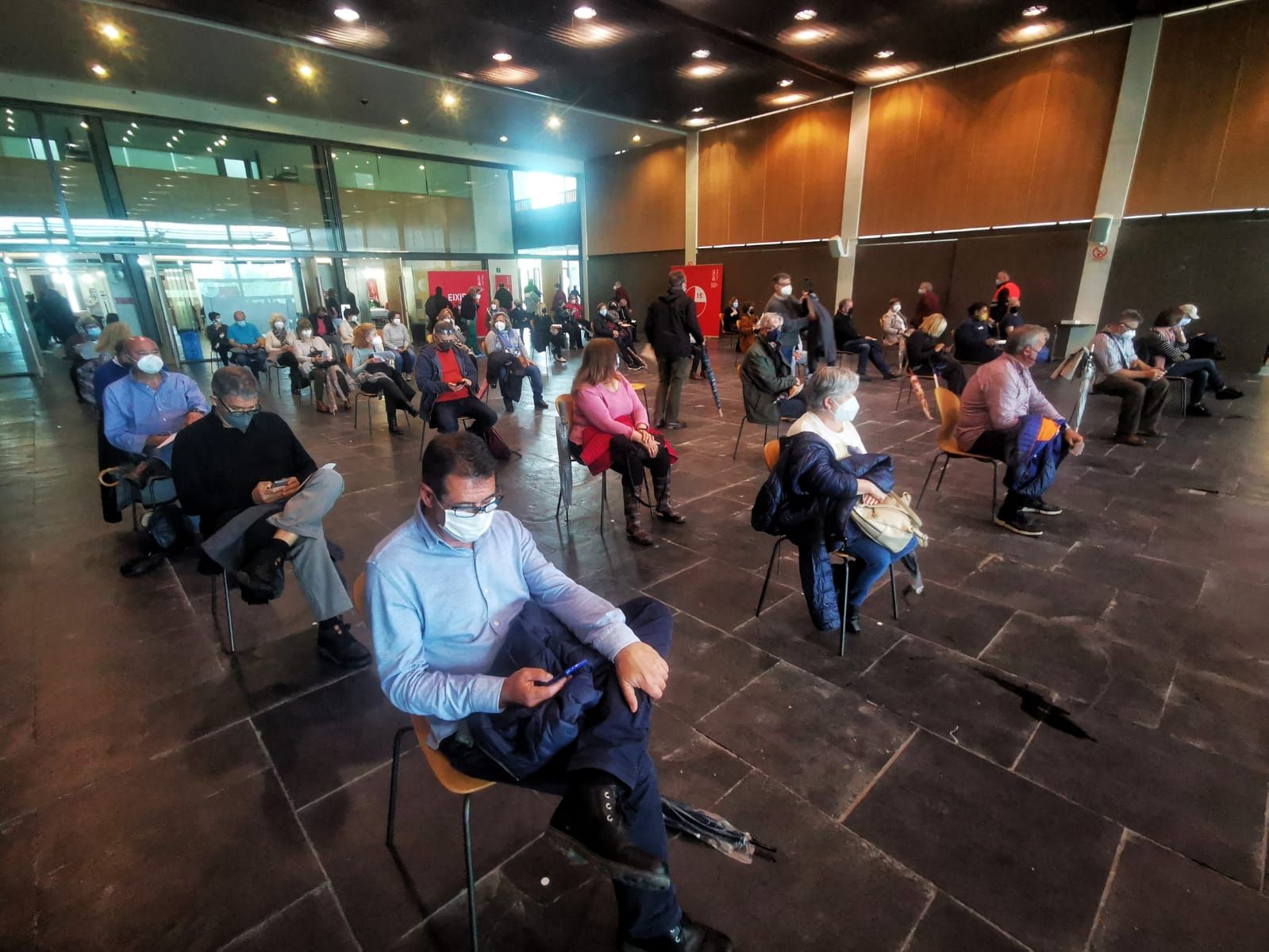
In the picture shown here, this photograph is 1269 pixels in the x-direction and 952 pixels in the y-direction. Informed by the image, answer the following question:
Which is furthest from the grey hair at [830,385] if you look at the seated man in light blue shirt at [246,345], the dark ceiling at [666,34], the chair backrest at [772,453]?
the seated man in light blue shirt at [246,345]

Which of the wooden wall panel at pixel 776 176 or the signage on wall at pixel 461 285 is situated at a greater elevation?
the wooden wall panel at pixel 776 176

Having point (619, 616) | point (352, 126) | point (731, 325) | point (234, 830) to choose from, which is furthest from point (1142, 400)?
point (352, 126)

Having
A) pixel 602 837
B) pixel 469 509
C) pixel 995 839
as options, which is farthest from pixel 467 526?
pixel 995 839

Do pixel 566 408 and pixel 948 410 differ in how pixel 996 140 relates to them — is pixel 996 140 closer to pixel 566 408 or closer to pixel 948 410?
pixel 948 410

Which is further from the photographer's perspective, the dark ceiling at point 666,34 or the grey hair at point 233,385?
the dark ceiling at point 666,34

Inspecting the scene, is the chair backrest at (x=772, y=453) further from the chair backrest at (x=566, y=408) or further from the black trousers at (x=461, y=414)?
the black trousers at (x=461, y=414)

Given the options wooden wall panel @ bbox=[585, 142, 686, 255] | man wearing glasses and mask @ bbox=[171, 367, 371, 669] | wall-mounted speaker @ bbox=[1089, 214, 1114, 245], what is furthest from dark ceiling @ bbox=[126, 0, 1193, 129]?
man wearing glasses and mask @ bbox=[171, 367, 371, 669]

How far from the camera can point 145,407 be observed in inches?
143

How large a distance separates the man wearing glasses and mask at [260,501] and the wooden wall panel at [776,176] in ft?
44.1

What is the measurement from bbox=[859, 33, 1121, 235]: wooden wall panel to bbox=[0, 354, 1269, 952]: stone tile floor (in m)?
9.19

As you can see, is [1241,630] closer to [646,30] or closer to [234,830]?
[234,830]

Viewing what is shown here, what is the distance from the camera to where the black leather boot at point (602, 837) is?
1209mm

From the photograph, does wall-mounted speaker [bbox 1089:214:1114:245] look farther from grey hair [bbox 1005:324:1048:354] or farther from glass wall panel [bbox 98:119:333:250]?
glass wall panel [bbox 98:119:333:250]

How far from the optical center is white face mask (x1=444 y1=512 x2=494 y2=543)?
153cm
